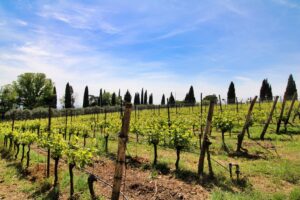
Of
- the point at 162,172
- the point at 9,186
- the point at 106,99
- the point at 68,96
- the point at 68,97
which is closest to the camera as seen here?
the point at 9,186

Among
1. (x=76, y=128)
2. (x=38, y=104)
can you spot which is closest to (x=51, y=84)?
(x=38, y=104)

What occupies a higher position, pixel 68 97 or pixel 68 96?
pixel 68 96

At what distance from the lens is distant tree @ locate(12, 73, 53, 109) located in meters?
71.1

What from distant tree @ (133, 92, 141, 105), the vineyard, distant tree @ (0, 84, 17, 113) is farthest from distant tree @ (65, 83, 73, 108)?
the vineyard

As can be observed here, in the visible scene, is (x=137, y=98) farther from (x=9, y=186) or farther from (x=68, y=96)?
(x=9, y=186)

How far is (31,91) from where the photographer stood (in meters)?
72.0

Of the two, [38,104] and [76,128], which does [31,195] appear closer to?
[76,128]

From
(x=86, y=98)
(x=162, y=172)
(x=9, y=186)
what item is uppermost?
(x=86, y=98)

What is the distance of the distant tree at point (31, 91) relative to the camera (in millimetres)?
71125

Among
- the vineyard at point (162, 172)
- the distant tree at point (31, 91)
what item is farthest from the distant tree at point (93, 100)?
the vineyard at point (162, 172)

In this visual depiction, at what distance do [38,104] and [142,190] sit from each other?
234ft

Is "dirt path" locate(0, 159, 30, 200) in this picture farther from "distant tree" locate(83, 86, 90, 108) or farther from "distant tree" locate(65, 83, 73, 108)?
"distant tree" locate(65, 83, 73, 108)

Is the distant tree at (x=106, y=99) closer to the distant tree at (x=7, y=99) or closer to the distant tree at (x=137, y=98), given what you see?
the distant tree at (x=137, y=98)

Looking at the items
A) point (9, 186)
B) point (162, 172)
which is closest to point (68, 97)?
point (9, 186)
